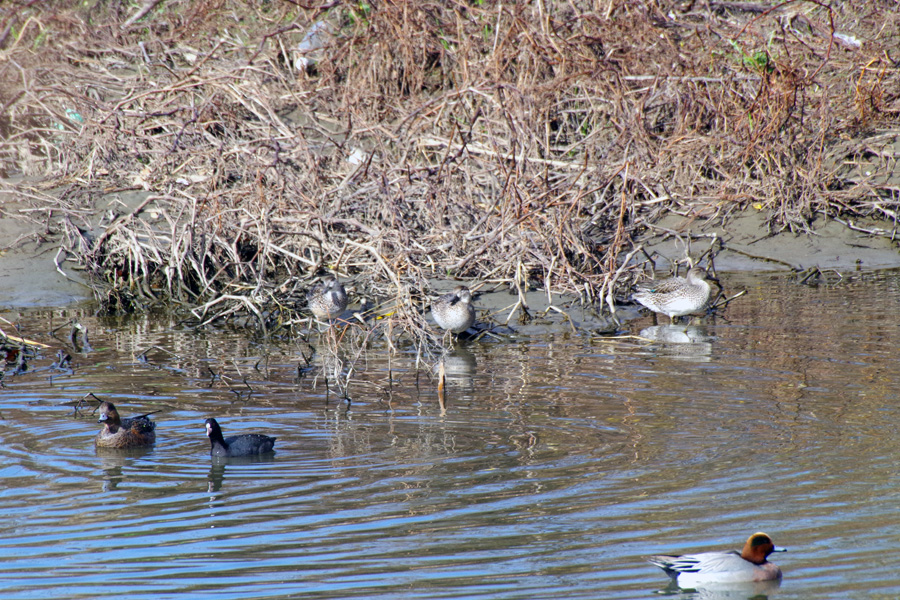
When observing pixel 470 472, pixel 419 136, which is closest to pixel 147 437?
pixel 470 472

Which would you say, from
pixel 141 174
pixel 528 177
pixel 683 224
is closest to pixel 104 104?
pixel 141 174

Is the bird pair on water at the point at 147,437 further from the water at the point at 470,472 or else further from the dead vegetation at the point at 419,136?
the dead vegetation at the point at 419,136

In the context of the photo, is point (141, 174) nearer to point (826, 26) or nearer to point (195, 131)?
point (195, 131)

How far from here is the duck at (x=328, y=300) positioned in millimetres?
11625

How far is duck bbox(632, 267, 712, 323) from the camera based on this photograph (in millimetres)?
11844

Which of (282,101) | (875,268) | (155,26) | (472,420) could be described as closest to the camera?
(472,420)

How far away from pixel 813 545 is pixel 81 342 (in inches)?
339

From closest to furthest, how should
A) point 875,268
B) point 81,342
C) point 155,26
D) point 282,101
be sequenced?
point 81,342
point 875,268
point 282,101
point 155,26

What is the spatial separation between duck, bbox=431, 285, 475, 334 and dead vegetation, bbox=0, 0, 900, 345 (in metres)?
0.47

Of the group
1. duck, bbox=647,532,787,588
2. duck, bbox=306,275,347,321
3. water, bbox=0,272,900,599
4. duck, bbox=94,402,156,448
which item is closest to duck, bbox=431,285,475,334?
water, bbox=0,272,900,599

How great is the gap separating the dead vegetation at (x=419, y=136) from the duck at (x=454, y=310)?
467 millimetres

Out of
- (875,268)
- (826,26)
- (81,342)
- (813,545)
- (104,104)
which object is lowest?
(813,545)

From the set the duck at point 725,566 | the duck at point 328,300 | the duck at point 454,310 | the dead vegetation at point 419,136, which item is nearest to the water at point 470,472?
the duck at point 725,566

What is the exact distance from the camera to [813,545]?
5.42 metres
